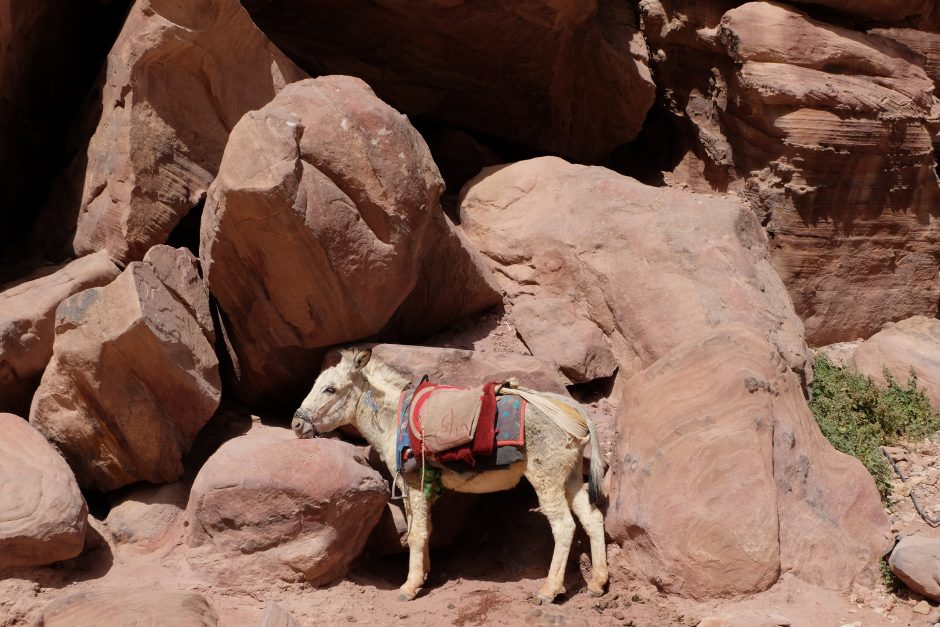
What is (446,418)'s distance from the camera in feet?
21.2

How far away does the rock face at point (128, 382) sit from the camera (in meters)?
6.78

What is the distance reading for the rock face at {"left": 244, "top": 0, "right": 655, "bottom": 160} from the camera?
34.1 feet

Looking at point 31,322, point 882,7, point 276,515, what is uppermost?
point 882,7

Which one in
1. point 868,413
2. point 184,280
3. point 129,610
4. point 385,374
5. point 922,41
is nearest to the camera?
point 129,610

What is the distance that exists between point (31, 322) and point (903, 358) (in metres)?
7.29

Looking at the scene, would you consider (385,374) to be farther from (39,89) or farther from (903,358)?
(903,358)

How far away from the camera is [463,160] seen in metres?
11.0

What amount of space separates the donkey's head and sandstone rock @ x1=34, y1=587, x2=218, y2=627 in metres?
1.38

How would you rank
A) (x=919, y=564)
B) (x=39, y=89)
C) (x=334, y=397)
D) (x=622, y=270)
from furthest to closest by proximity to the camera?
(x=39, y=89)
(x=622, y=270)
(x=334, y=397)
(x=919, y=564)

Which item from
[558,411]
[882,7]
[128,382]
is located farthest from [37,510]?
[882,7]

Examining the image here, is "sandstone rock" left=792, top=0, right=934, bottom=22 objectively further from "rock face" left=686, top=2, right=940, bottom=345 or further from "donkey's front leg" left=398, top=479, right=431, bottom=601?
"donkey's front leg" left=398, top=479, right=431, bottom=601

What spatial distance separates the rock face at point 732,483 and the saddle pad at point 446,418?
3.85 feet

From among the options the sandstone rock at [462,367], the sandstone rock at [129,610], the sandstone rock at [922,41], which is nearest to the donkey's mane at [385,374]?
the sandstone rock at [462,367]

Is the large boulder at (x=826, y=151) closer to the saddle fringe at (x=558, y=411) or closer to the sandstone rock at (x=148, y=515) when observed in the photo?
the saddle fringe at (x=558, y=411)
